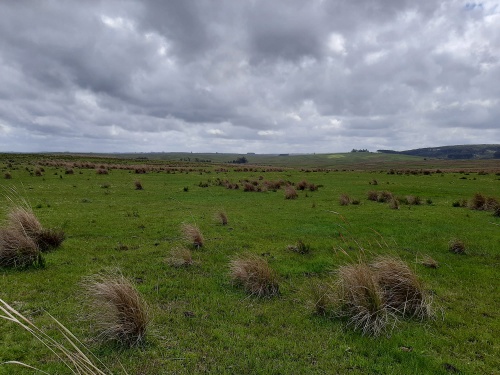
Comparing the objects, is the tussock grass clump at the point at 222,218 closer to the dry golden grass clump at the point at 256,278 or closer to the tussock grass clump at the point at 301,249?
the tussock grass clump at the point at 301,249

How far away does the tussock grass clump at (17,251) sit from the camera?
356 inches

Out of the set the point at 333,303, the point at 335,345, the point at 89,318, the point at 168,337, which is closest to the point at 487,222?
the point at 333,303

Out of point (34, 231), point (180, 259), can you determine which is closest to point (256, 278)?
point (180, 259)

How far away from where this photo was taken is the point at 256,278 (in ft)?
26.9

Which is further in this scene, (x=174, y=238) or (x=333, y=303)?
(x=174, y=238)

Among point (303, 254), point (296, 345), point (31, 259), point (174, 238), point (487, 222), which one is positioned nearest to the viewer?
point (296, 345)

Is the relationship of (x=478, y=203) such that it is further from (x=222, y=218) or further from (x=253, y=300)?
(x=253, y=300)

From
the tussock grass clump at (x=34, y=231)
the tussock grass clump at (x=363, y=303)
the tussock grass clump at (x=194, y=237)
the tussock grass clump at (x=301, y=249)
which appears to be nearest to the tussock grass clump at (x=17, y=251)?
the tussock grass clump at (x=34, y=231)

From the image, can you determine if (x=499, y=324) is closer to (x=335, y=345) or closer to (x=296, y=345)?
(x=335, y=345)

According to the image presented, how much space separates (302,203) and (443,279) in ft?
46.7

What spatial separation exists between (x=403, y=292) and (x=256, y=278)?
3.40 metres

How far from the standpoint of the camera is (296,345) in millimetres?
5977

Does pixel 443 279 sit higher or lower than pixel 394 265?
lower

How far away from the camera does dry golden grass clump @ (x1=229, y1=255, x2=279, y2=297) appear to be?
802 centimetres
